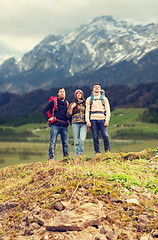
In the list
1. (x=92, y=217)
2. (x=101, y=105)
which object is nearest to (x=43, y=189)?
(x=92, y=217)

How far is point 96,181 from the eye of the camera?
7844 millimetres

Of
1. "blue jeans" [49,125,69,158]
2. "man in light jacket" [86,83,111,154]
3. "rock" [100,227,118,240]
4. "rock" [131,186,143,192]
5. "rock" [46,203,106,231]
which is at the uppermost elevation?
"man in light jacket" [86,83,111,154]

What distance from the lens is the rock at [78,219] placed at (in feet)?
20.1

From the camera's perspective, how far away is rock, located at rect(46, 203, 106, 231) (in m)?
6.13

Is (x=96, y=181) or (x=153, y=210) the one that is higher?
(x=96, y=181)

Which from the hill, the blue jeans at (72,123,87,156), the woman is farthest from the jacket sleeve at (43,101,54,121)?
the hill

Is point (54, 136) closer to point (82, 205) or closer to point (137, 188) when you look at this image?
point (137, 188)

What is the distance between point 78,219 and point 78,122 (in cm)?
666

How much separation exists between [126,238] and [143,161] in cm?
496

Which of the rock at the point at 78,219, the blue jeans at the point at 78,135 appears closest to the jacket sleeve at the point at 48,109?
the blue jeans at the point at 78,135

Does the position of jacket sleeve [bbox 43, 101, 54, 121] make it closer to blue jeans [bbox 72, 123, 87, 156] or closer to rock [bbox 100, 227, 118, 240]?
blue jeans [bbox 72, 123, 87, 156]

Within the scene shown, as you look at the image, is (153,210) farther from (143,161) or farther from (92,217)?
(143,161)

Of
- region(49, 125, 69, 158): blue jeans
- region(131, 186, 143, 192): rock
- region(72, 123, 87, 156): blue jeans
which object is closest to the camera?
region(131, 186, 143, 192): rock

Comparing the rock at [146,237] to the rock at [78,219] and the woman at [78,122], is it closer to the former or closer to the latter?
the rock at [78,219]
